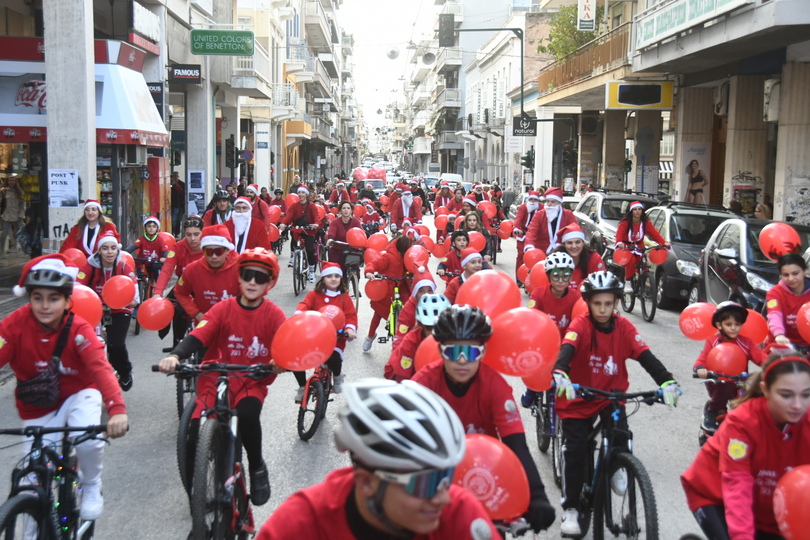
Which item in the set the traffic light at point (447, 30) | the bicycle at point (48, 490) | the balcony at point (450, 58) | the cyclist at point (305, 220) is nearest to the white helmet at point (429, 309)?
the bicycle at point (48, 490)

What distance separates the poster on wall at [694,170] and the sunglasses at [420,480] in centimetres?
2475

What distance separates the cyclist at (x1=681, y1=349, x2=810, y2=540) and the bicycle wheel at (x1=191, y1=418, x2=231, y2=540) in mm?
2343


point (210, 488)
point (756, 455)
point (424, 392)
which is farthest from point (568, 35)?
point (424, 392)

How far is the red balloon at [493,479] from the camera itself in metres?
3.53

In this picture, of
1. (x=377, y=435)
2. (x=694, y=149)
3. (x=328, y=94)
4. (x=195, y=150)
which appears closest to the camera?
(x=377, y=435)

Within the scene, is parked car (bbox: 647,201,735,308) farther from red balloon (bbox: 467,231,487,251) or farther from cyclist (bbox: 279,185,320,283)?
cyclist (bbox: 279,185,320,283)

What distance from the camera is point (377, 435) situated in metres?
2.34

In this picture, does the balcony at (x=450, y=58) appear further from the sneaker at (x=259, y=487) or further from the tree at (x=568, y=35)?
the sneaker at (x=259, y=487)

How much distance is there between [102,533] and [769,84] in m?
18.0

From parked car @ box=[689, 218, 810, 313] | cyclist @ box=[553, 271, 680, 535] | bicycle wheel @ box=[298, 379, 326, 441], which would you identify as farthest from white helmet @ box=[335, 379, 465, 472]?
parked car @ box=[689, 218, 810, 313]

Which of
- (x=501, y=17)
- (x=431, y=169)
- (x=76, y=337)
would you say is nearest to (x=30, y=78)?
(x=76, y=337)

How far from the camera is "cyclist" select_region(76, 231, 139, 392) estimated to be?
862 centimetres

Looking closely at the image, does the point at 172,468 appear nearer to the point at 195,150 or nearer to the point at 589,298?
the point at 589,298

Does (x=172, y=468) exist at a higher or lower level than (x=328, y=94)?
lower
